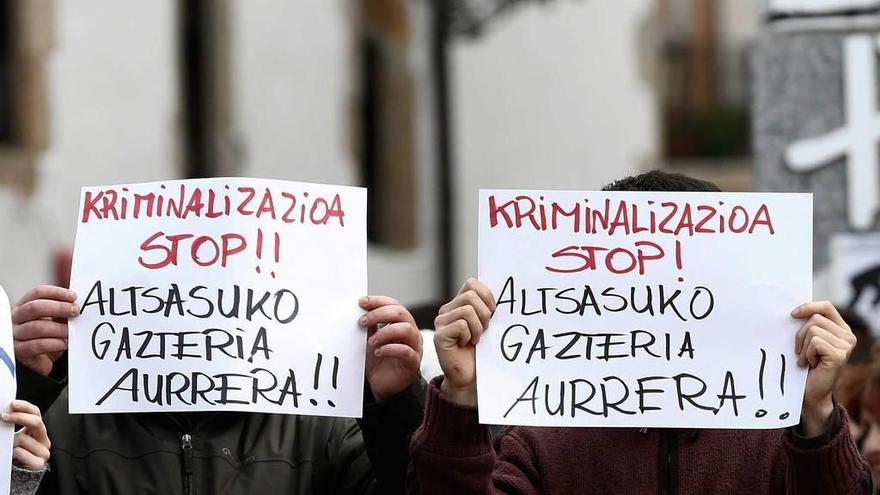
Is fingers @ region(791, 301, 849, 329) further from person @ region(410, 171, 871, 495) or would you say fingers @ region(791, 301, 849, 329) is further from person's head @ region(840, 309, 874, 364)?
person's head @ region(840, 309, 874, 364)

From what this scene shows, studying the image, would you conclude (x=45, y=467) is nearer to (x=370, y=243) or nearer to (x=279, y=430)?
(x=279, y=430)

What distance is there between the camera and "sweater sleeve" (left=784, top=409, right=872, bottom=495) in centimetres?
290

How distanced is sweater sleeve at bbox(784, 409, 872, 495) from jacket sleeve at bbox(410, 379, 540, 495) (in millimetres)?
522

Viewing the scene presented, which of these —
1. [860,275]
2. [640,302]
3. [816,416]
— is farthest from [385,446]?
[860,275]

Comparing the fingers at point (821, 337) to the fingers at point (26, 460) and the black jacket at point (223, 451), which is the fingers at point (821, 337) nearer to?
the black jacket at point (223, 451)

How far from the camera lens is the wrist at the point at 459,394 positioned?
120 inches

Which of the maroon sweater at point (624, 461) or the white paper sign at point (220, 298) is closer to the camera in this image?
the maroon sweater at point (624, 461)

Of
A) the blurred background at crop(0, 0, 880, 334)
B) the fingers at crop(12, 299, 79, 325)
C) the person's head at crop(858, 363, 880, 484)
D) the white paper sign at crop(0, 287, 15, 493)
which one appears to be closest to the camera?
the white paper sign at crop(0, 287, 15, 493)

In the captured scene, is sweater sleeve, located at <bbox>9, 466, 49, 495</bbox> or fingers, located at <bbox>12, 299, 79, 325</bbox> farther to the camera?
fingers, located at <bbox>12, 299, 79, 325</bbox>

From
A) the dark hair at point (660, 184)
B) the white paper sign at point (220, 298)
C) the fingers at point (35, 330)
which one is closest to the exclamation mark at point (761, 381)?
the dark hair at point (660, 184)

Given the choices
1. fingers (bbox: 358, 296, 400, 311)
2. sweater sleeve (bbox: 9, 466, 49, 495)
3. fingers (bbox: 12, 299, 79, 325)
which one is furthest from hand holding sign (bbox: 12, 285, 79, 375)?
fingers (bbox: 358, 296, 400, 311)

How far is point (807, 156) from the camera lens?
592cm

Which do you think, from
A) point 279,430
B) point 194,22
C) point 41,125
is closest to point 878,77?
point 279,430

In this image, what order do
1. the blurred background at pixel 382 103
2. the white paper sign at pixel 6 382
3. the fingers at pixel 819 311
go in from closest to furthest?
the white paper sign at pixel 6 382 < the fingers at pixel 819 311 < the blurred background at pixel 382 103
